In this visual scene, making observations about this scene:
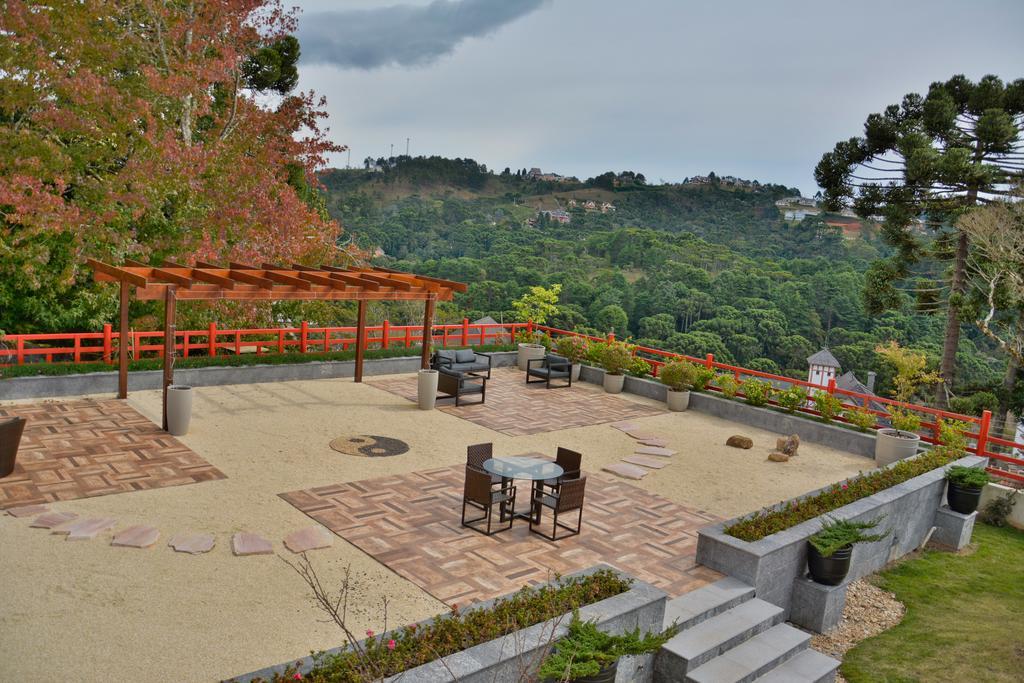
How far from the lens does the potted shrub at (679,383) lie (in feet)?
48.1

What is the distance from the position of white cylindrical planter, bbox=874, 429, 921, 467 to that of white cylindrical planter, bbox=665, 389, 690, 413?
3.66 meters

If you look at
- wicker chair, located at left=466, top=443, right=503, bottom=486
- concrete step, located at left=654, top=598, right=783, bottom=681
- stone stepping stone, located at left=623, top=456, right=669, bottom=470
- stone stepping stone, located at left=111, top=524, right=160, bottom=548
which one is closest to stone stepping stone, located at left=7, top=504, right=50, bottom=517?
stone stepping stone, located at left=111, top=524, right=160, bottom=548

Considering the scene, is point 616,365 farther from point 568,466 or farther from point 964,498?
point 568,466

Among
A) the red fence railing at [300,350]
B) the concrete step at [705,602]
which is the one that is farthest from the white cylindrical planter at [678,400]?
the concrete step at [705,602]

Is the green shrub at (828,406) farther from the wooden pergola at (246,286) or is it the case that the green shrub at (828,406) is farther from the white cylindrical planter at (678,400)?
the wooden pergola at (246,286)

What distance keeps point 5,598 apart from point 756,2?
106 ft

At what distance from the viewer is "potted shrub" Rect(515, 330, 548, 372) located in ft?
57.9

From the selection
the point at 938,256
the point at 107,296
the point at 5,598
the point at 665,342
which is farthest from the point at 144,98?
the point at 665,342

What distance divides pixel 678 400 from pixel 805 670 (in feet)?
28.3

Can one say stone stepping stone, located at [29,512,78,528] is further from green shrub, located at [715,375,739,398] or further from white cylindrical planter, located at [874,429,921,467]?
white cylindrical planter, located at [874,429,921,467]

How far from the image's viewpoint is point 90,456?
365 inches

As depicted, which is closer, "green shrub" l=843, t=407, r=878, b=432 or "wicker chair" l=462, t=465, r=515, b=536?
"wicker chair" l=462, t=465, r=515, b=536

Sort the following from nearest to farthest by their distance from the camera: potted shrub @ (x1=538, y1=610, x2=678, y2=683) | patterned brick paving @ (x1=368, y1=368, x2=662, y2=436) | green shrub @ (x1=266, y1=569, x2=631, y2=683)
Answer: green shrub @ (x1=266, y1=569, x2=631, y2=683) → potted shrub @ (x1=538, y1=610, x2=678, y2=683) → patterned brick paving @ (x1=368, y1=368, x2=662, y2=436)

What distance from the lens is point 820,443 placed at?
13.0m
